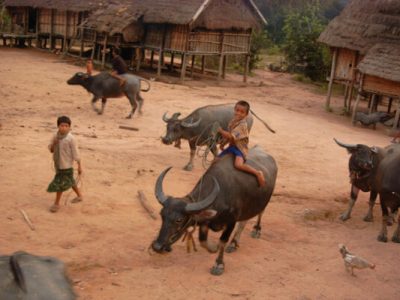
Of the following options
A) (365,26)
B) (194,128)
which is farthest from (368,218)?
(365,26)

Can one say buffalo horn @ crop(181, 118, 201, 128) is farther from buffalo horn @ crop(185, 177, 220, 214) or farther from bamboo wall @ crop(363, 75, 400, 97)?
bamboo wall @ crop(363, 75, 400, 97)

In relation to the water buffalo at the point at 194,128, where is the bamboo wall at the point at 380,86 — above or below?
above

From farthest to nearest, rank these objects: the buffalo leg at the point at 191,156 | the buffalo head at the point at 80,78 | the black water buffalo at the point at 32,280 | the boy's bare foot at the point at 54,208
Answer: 1. the buffalo head at the point at 80,78
2. the buffalo leg at the point at 191,156
3. the boy's bare foot at the point at 54,208
4. the black water buffalo at the point at 32,280

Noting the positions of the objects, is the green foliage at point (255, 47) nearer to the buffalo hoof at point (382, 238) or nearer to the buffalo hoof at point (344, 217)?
the buffalo hoof at point (344, 217)

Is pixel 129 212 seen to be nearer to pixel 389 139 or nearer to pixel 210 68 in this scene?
pixel 389 139

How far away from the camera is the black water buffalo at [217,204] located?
5.36 meters

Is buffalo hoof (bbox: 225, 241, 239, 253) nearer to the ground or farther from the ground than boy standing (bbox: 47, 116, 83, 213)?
nearer to the ground

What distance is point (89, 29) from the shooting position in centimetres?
2447

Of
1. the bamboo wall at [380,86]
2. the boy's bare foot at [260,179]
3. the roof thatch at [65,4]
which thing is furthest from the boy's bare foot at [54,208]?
the roof thatch at [65,4]

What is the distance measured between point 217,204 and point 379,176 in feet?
10.8

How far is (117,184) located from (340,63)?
45.1ft

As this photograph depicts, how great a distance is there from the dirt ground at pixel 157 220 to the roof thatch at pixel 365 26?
424 centimetres

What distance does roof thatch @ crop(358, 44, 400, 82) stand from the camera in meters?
16.3

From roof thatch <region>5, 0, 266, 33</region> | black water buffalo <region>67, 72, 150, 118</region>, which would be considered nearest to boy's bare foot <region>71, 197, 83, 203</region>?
black water buffalo <region>67, 72, 150, 118</region>
